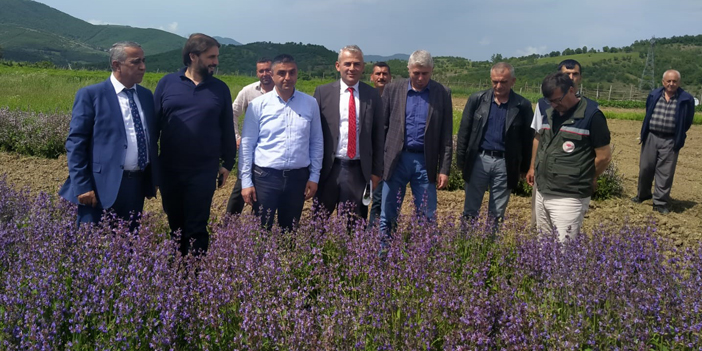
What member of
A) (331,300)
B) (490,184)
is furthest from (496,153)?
(331,300)

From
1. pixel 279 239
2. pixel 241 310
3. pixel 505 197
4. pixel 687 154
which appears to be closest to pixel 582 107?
pixel 505 197

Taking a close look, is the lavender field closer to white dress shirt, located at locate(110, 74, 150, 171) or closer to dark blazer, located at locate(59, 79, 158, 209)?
dark blazer, located at locate(59, 79, 158, 209)

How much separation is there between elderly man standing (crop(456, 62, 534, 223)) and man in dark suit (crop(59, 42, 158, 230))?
3050 mm

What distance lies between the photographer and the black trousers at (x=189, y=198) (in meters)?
4.07

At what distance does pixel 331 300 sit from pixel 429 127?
227cm

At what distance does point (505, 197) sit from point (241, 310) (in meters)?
3.19

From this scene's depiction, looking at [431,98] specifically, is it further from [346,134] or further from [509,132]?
[346,134]

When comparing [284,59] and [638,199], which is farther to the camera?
[638,199]

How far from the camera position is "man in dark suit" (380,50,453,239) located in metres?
4.70

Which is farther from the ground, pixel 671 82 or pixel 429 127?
pixel 671 82

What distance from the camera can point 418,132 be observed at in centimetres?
475

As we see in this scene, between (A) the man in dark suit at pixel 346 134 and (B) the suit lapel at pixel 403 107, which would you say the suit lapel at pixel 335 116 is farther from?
(B) the suit lapel at pixel 403 107

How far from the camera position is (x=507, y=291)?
286 centimetres

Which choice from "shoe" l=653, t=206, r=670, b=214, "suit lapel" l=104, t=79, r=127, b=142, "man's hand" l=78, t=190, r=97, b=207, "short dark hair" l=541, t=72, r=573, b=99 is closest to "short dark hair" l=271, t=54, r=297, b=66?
"suit lapel" l=104, t=79, r=127, b=142
